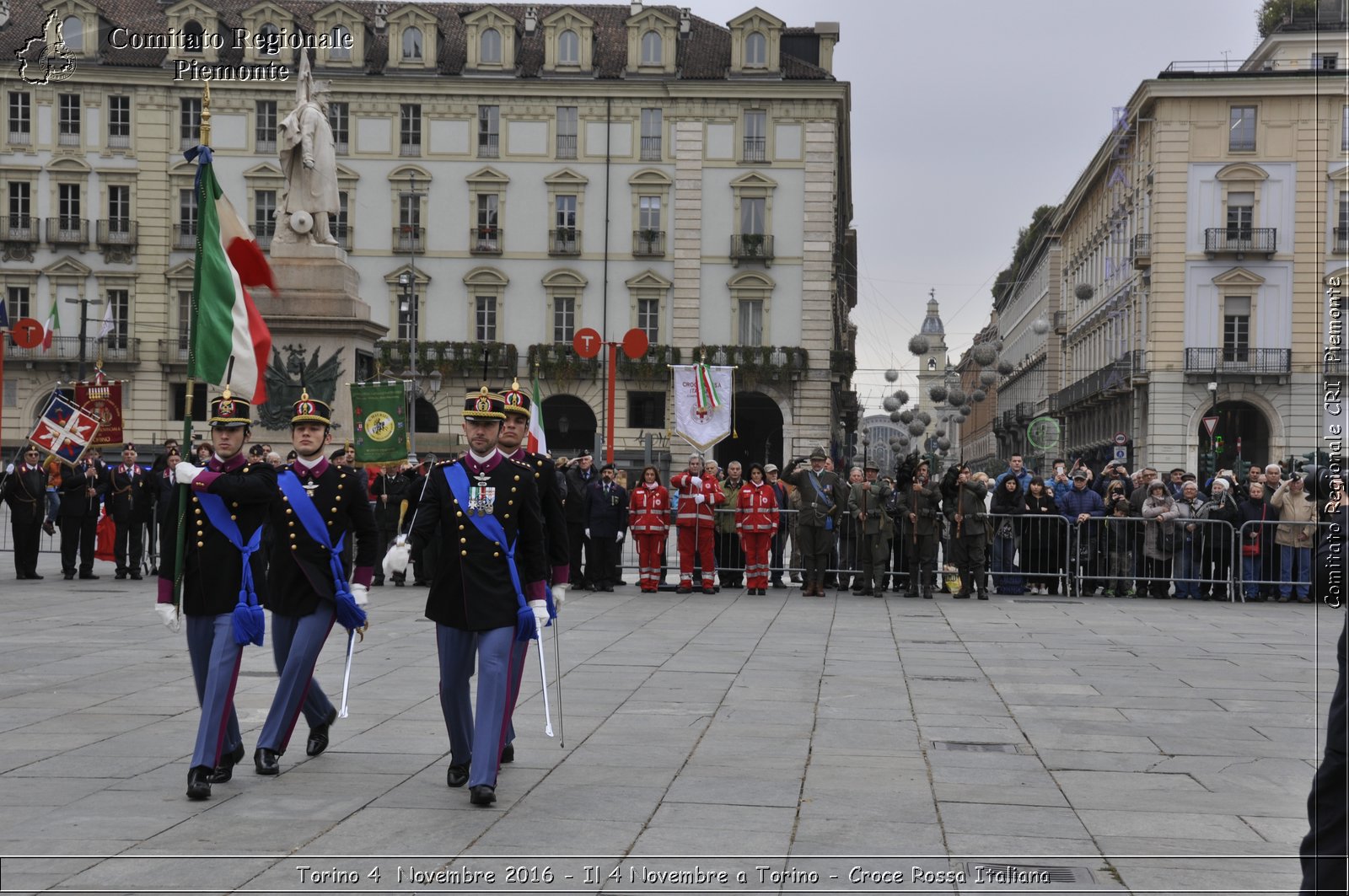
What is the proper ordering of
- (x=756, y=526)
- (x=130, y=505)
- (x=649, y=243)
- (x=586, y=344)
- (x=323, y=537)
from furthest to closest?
(x=649, y=243)
(x=586, y=344)
(x=130, y=505)
(x=756, y=526)
(x=323, y=537)

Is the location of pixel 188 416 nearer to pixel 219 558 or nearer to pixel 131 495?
pixel 219 558

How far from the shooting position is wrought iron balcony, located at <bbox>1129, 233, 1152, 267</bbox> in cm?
5522

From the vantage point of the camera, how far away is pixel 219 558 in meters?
7.88

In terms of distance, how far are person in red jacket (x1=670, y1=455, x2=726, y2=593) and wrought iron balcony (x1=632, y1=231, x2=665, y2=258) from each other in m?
37.6

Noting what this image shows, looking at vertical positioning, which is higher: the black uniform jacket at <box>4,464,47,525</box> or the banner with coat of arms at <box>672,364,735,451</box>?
the banner with coat of arms at <box>672,364,735,451</box>

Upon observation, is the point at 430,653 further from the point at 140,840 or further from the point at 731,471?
the point at 731,471

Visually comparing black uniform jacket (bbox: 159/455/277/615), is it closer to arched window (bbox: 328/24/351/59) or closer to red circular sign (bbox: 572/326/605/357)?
red circular sign (bbox: 572/326/605/357)

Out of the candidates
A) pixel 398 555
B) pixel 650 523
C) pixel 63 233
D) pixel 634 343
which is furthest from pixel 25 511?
pixel 63 233

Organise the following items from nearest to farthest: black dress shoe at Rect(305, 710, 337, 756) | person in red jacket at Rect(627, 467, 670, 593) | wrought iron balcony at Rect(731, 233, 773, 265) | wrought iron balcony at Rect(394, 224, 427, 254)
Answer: black dress shoe at Rect(305, 710, 337, 756) → person in red jacket at Rect(627, 467, 670, 593) → wrought iron balcony at Rect(731, 233, 773, 265) → wrought iron balcony at Rect(394, 224, 427, 254)

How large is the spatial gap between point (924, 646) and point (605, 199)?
46.0 m

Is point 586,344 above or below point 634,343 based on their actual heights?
below

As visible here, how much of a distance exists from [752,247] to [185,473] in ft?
170

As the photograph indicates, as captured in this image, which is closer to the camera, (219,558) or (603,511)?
(219,558)

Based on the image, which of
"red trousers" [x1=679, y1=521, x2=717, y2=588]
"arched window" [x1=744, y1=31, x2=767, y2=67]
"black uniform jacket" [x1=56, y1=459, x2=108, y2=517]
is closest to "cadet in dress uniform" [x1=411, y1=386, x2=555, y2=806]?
"red trousers" [x1=679, y1=521, x2=717, y2=588]
